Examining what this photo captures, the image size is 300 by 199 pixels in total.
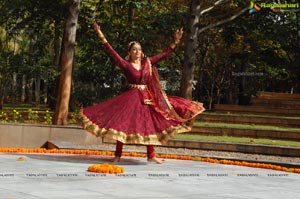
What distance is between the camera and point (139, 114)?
14.0 m

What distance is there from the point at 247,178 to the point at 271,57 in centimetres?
2159

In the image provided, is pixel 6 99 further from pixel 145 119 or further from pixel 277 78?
pixel 145 119

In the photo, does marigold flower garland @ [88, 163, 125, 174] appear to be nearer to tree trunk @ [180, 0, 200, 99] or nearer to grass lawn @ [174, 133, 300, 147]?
grass lawn @ [174, 133, 300, 147]

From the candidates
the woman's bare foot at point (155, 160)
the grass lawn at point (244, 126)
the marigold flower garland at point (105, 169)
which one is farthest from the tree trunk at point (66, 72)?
the marigold flower garland at point (105, 169)

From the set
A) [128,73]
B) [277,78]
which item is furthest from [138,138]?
[277,78]

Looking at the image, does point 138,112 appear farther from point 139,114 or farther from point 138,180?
point 138,180

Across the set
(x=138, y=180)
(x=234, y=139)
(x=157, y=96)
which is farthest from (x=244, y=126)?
(x=138, y=180)

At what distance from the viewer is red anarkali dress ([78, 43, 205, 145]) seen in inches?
543

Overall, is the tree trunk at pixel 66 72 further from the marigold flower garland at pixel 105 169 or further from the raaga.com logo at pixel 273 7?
the raaga.com logo at pixel 273 7

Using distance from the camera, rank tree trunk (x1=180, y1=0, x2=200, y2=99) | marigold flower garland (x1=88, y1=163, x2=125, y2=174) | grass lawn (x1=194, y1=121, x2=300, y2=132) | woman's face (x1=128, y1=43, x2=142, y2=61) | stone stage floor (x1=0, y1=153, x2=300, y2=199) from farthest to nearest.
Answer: tree trunk (x1=180, y1=0, x2=200, y2=99), grass lawn (x1=194, y1=121, x2=300, y2=132), woman's face (x1=128, y1=43, x2=142, y2=61), marigold flower garland (x1=88, y1=163, x2=125, y2=174), stone stage floor (x1=0, y1=153, x2=300, y2=199)

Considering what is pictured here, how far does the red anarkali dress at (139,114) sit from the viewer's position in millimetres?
13781

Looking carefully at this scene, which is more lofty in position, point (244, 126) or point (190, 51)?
point (190, 51)

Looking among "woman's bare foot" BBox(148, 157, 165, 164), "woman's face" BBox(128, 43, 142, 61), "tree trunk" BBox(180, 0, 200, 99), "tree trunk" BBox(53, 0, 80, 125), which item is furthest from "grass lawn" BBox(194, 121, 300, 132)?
"woman's face" BBox(128, 43, 142, 61)

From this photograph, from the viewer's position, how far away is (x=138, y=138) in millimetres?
13711
